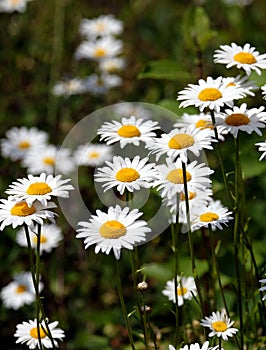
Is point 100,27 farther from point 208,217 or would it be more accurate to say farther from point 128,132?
point 208,217

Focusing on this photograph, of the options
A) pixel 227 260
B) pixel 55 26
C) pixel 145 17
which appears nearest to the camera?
pixel 227 260

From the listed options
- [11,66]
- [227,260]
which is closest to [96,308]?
[227,260]

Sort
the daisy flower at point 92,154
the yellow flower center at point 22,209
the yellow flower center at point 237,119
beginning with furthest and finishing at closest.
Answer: the daisy flower at point 92,154
the yellow flower center at point 237,119
the yellow flower center at point 22,209

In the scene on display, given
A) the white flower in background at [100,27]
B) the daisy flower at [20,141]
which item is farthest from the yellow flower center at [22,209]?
the white flower in background at [100,27]

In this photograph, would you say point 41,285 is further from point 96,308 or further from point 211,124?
point 211,124

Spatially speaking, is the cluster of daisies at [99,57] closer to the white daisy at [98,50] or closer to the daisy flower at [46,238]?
the white daisy at [98,50]

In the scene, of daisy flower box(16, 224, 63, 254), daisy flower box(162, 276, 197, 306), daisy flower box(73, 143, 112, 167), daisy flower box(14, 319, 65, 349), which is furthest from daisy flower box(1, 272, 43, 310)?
daisy flower box(14, 319, 65, 349)
